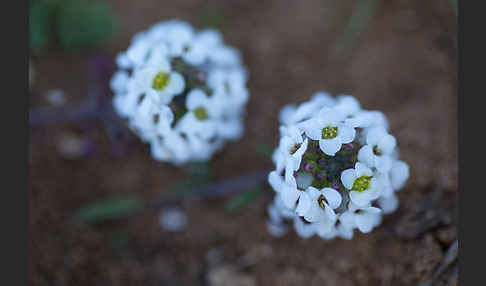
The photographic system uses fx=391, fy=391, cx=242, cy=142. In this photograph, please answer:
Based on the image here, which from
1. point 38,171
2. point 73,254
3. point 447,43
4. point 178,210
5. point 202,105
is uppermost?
point 447,43

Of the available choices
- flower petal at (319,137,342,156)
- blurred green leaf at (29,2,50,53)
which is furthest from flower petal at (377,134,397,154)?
blurred green leaf at (29,2,50,53)

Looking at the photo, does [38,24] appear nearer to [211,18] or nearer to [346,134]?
[211,18]

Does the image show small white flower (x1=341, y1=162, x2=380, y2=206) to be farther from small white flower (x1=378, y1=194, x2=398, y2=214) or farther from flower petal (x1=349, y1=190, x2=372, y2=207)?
small white flower (x1=378, y1=194, x2=398, y2=214)

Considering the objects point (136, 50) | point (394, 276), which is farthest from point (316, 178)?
point (136, 50)

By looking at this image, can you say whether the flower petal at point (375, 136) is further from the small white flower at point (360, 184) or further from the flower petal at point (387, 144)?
the small white flower at point (360, 184)

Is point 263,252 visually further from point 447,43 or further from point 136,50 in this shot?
point 447,43

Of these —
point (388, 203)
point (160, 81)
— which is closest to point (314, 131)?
point (388, 203)

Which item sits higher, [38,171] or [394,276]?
[38,171]
